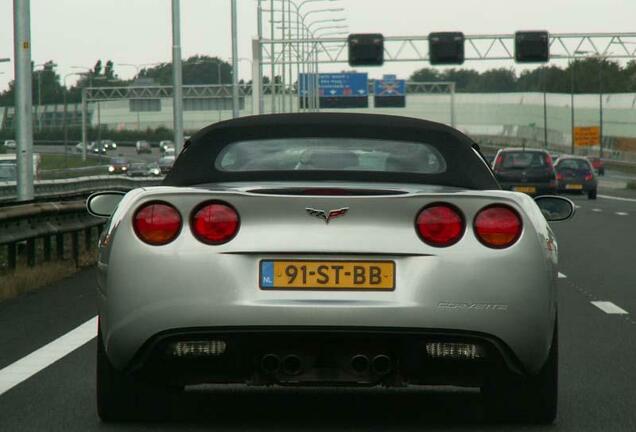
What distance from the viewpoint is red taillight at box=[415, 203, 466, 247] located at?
621 centimetres

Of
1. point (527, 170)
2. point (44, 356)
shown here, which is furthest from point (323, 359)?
point (527, 170)

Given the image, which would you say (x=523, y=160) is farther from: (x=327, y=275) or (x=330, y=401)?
(x=327, y=275)

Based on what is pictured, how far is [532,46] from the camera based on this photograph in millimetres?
63156

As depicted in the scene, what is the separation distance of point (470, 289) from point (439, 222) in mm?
275

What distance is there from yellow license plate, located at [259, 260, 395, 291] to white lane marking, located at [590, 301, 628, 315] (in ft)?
20.4

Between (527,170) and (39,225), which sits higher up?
(39,225)

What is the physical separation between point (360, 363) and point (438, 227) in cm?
60

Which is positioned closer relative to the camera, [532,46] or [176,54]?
[176,54]

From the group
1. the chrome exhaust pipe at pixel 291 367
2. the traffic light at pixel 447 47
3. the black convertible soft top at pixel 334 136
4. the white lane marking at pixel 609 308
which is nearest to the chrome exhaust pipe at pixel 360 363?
the chrome exhaust pipe at pixel 291 367

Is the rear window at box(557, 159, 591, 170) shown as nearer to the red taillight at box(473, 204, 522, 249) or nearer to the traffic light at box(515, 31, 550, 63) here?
the traffic light at box(515, 31, 550, 63)

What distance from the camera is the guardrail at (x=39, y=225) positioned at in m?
14.8

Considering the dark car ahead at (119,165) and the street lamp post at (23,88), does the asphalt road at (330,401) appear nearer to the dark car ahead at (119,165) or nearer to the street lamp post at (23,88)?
the street lamp post at (23,88)

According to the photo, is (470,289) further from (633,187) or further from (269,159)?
(633,187)

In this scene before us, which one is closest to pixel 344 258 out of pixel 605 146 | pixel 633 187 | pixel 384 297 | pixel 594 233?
pixel 384 297
